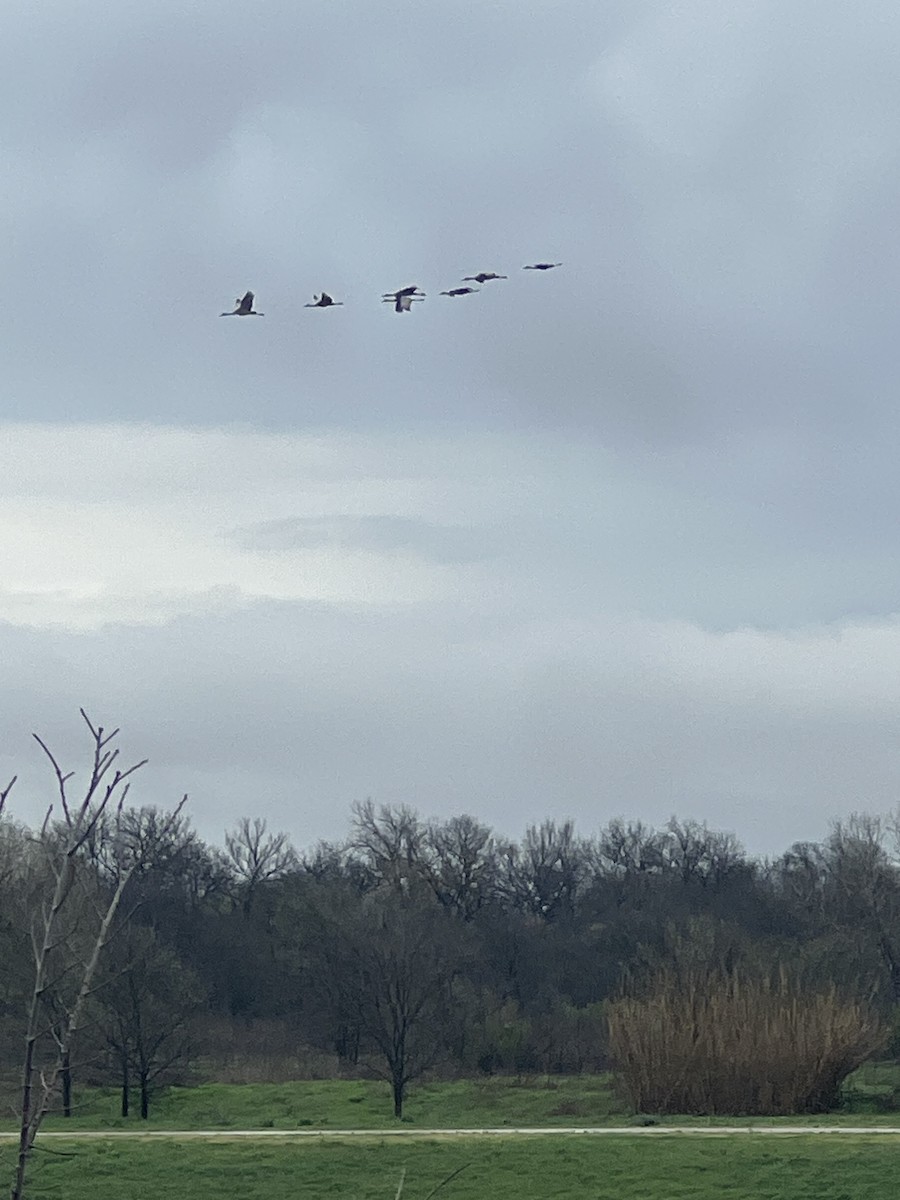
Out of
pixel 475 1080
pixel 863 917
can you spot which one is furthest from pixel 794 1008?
pixel 863 917

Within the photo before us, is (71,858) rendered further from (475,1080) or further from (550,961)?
(550,961)

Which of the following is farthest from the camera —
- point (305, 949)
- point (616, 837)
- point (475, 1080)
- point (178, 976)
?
point (616, 837)

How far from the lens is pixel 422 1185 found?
27.5 m

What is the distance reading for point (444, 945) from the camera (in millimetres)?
64875

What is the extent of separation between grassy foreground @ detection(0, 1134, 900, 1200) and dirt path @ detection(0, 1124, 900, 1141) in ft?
3.16

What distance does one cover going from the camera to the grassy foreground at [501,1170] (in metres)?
26.6

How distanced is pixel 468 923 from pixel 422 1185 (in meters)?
50.8

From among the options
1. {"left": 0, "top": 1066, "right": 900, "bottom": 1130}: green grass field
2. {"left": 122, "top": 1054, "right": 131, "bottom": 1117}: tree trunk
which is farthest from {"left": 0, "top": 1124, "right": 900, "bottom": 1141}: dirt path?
{"left": 122, "top": 1054, "right": 131, "bottom": 1117}: tree trunk

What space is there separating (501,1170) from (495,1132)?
4341 millimetres

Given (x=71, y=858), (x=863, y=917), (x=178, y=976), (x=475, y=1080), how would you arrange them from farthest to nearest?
(x=863, y=917) → (x=475, y=1080) → (x=178, y=976) → (x=71, y=858)

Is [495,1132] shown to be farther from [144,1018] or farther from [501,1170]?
[144,1018]

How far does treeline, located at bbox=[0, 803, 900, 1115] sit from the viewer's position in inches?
1767

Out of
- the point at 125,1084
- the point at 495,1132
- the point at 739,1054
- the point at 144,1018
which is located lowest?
the point at 495,1132

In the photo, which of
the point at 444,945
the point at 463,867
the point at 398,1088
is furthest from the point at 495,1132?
the point at 463,867
